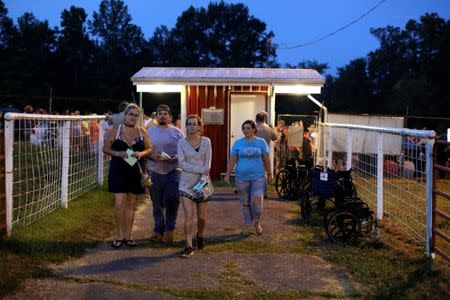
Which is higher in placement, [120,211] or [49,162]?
[49,162]

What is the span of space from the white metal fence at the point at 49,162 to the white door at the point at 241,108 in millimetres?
3813

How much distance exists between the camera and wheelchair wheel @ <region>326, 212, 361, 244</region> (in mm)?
7926

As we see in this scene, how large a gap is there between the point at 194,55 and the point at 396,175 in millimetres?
56734

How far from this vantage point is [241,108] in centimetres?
1568

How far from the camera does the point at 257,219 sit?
338 inches

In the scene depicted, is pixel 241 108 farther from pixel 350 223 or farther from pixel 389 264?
pixel 389 264

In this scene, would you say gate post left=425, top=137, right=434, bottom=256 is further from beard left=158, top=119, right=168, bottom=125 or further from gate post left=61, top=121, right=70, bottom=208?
gate post left=61, top=121, right=70, bottom=208

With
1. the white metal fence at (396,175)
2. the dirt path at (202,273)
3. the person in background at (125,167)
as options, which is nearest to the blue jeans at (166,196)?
the dirt path at (202,273)

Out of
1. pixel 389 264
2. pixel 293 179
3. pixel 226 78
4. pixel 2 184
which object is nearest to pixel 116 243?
pixel 2 184

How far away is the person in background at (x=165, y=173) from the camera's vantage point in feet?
25.7

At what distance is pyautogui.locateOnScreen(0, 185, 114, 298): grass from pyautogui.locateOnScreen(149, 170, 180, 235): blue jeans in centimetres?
83

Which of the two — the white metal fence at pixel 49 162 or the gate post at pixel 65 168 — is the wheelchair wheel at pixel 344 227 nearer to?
the white metal fence at pixel 49 162

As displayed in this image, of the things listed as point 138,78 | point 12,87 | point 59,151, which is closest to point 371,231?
point 59,151

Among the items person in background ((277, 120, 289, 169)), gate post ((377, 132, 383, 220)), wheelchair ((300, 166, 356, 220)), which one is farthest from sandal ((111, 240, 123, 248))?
person in background ((277, 120, 289, 169))
